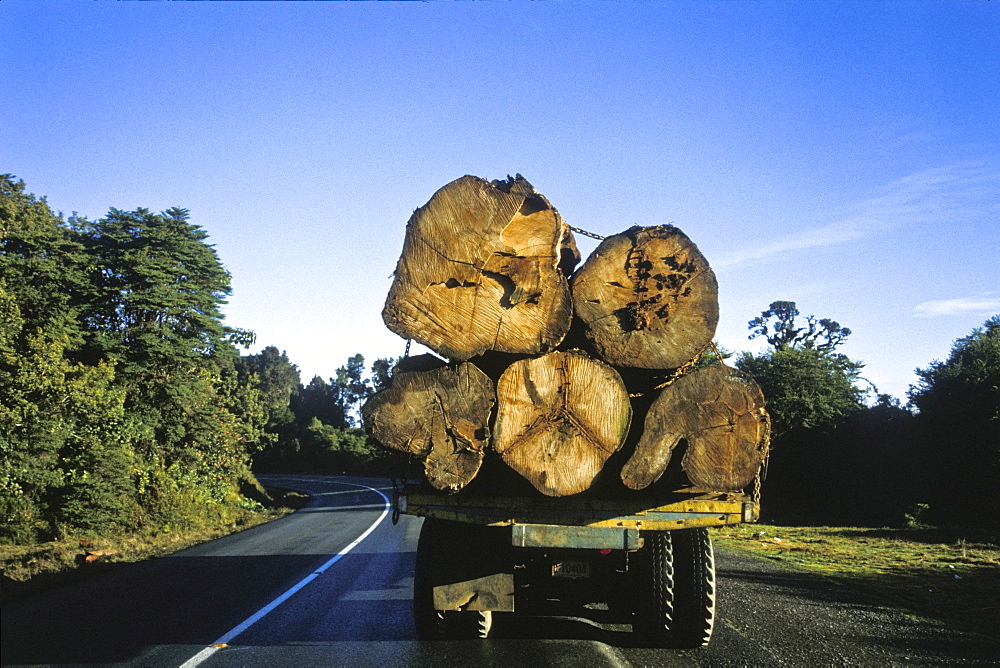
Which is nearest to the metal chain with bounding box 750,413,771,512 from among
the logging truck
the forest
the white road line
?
the logging truck

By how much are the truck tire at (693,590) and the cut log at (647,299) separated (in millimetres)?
1467

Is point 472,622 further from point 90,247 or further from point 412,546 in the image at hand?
point 90,247

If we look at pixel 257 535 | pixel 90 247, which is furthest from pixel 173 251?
pixel 257 535

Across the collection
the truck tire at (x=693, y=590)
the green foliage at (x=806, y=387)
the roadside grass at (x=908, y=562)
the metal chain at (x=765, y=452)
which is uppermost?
the green foliage at (x=806, y=387)

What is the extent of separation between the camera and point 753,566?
34.4 feet

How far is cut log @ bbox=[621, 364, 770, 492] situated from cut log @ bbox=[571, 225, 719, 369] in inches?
8.6

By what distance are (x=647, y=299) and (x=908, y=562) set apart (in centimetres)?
1016

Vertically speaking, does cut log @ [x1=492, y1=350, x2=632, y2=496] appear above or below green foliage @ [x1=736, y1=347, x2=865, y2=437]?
below

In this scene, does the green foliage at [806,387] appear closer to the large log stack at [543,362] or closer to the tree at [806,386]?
the tree at [806,386]

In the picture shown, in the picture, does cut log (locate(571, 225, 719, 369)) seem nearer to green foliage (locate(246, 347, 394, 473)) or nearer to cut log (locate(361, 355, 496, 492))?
cut log (locate(361, 355, 496, 492))

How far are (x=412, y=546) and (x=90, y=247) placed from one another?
1630cm

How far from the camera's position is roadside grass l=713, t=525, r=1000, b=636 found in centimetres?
792

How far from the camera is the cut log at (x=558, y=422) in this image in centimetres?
479

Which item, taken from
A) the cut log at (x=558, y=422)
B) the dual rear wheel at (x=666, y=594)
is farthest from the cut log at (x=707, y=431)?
the dual rear wheel at (x=666, y=594)
